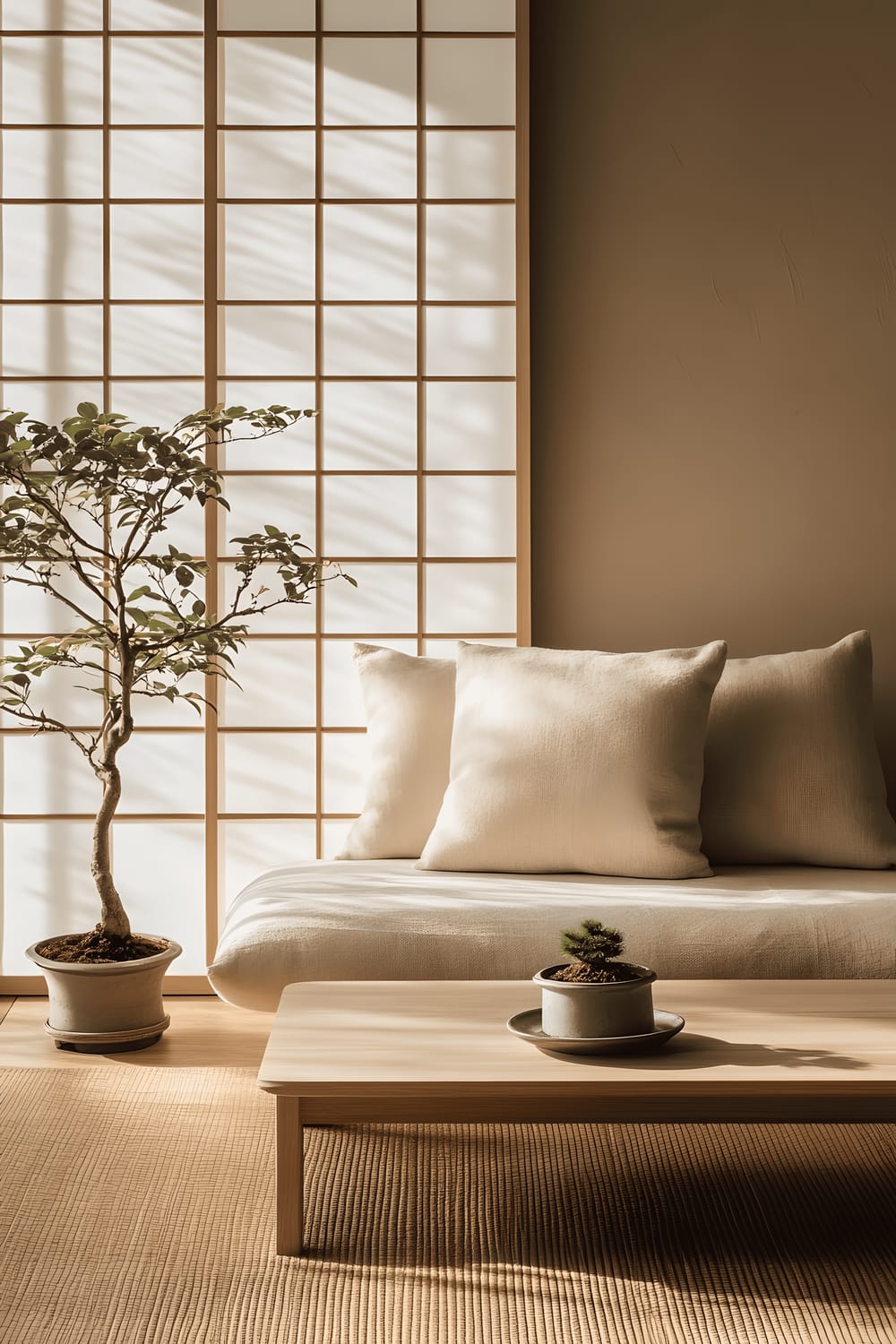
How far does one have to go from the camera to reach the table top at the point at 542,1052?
1594 millimetres

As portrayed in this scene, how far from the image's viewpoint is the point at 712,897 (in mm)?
2514

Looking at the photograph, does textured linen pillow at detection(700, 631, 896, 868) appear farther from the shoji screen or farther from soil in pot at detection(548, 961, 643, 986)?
soil in pot at detection(548, 961, 643, 986)

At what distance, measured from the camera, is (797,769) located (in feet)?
9.50

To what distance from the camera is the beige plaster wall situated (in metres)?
3.40

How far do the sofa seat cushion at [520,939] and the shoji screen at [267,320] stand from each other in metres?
0.97

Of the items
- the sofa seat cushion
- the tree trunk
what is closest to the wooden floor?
the tree trunk

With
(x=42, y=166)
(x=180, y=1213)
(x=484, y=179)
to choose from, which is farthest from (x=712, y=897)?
(x=42, y=166)

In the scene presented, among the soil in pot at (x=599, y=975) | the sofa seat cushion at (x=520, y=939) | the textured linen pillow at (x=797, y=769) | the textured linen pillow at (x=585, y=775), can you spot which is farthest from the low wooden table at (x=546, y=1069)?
the textured linen pillow at (x=797, y=769)

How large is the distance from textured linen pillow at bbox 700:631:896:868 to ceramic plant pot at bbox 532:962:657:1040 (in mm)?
1270

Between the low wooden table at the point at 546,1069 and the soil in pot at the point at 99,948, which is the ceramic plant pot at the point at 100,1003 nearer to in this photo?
the soil in pot at the point at 99,948

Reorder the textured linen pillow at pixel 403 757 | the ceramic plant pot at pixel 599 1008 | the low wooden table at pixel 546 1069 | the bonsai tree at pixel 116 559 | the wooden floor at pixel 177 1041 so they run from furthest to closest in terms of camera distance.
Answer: the textured linen pillow at pixel 403 757 → the wooden floor at pixel 177 1041 → the bonsai tree at pixel 116 559 → the ceramic plant pot at pixel 599 1008 → the low wooden table at pixel 546 1069

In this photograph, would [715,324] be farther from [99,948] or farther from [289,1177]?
[289,1177]

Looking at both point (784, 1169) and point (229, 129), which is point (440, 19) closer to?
point (229, 129)

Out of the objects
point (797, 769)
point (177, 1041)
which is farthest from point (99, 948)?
point (797, 769)
